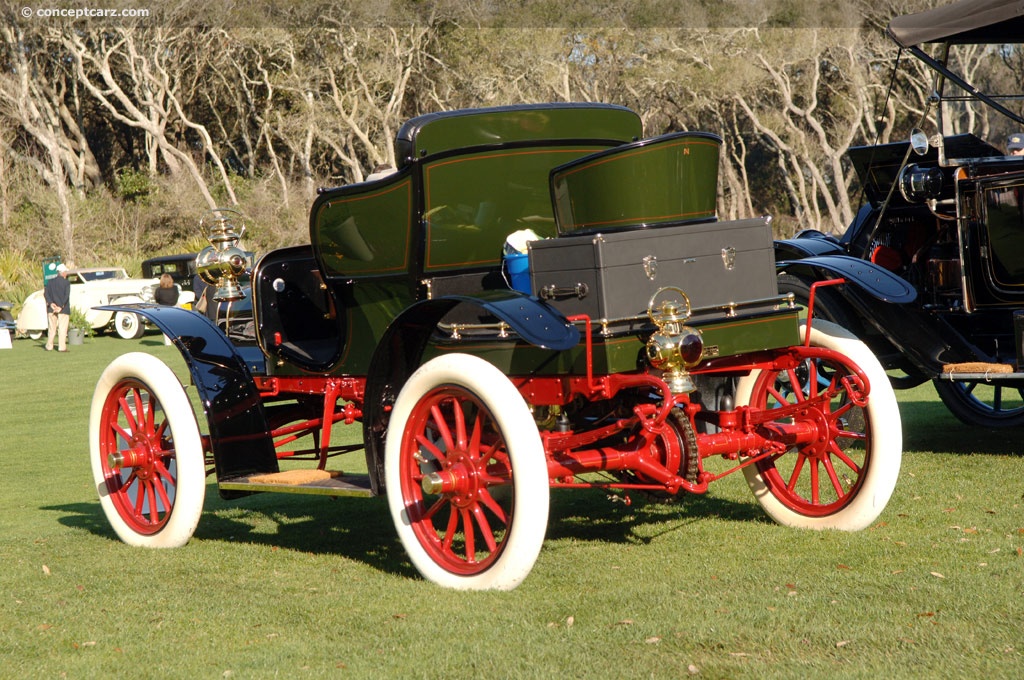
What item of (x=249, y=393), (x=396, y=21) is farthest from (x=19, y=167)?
(x=249, y=393)

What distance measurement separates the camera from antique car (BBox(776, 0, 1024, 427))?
6645 millimetres

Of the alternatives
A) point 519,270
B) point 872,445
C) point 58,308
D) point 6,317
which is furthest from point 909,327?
point 6,317

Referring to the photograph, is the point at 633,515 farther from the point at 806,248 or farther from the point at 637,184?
the point at 806,248

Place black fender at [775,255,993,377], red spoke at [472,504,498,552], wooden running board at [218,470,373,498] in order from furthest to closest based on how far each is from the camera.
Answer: black fender at [775,255,993,377] < wooden running board at [218,470,373,498] < red spoke at [472,504,498,552]

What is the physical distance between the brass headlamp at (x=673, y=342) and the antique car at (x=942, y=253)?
2.40 meters

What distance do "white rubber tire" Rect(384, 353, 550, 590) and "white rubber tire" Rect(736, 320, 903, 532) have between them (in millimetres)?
1524

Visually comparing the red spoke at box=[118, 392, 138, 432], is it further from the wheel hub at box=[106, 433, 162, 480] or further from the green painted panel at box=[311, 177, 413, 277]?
the green painted panel at box=[311, 177, 413, 277]

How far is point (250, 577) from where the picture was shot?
4891 mm

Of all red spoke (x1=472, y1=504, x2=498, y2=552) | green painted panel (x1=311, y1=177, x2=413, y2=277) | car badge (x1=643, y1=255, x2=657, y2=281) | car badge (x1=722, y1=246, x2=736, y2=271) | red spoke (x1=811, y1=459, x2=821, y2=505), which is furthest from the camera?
red spoke (x1=811, y1=459, x2=821, y2=505)

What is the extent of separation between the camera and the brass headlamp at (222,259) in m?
5.59

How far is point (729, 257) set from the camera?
4680mm

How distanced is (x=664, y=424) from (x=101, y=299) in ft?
74.2

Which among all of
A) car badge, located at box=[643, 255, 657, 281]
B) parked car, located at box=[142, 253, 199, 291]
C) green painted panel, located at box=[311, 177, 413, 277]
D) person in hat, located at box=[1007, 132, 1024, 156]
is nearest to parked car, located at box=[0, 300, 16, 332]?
parked car, located at box=[142, 253, 199, 291]

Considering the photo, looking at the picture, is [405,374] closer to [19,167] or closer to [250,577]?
[250,577]
